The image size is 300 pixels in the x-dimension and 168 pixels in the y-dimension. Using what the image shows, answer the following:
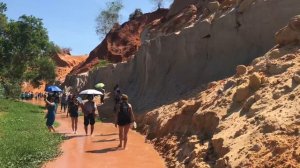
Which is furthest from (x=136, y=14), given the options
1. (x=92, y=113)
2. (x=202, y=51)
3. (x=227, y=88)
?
(x=227, y=88)

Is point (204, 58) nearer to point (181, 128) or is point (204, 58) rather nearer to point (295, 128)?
point (181, 128)

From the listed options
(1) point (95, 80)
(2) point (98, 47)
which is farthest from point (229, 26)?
(2) point (98, 47)

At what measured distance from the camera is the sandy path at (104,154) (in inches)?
439

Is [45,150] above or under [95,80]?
under

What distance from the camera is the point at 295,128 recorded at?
7.78 m

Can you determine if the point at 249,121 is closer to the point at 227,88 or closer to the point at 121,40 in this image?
the point at 227,88

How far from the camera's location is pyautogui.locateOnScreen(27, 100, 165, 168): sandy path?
36.6 feet

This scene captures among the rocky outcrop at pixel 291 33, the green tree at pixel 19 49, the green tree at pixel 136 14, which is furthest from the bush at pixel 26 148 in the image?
the green tree at pixel 136 14

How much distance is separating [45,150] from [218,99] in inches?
178

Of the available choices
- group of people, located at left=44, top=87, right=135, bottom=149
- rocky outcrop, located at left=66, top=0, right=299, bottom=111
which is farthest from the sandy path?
rocky outcrop, located at left=66, top=0, right=299, bottom=111

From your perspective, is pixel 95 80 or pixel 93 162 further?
pixel 95 80

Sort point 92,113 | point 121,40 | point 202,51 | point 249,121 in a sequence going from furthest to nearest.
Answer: point 121,40, point 202,51, point 92,113, point 249,121

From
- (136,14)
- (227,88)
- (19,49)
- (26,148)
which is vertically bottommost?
(26,148)

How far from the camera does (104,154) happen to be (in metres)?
12.5
